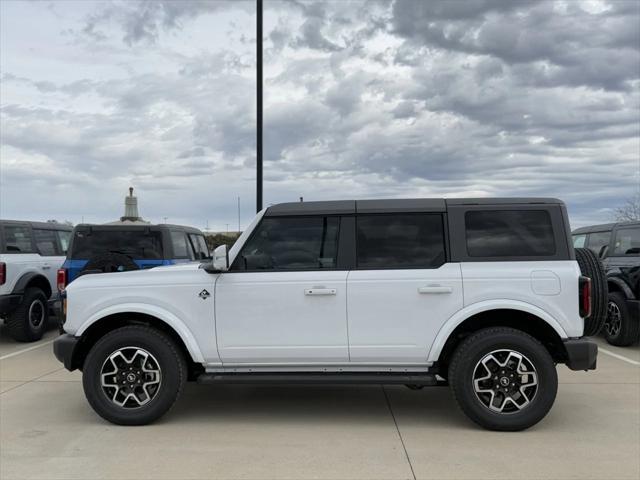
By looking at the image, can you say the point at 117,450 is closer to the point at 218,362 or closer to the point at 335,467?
the point at 218,362

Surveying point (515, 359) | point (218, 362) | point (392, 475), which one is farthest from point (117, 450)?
point (515, 359)

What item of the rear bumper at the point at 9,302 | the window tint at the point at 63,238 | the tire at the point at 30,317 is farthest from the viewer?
the window tint at the point at 63,238

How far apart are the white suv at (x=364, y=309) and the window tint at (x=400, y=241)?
1 cm

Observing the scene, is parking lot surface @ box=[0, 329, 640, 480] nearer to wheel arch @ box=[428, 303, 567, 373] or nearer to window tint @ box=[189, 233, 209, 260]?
wheel arch @ box=[428, 303, 567, 373]

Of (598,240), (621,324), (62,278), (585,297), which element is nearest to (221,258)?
(585,297)

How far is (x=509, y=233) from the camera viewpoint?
4973 millimetres

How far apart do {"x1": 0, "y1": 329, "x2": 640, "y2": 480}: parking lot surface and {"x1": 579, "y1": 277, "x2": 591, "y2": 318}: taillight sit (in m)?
1.00

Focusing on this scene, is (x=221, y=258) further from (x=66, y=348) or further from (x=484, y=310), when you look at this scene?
(x=484, y=310)

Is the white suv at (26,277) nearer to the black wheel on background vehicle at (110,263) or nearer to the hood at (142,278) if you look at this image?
the black wheel on background vehicle at (110,263)

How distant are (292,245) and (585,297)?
2409mm

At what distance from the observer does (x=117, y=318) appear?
517 centimetres

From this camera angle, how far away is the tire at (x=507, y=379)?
4738 mm

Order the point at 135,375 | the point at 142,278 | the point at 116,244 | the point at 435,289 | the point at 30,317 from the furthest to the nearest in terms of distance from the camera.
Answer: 1. the point at 30,317
2. the point at 116,244
3. the point at 142,278
4. the point at 135,375
5. the point at 435,289

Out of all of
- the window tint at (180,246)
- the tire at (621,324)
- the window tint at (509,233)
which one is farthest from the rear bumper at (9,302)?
the tire at (621,324)
